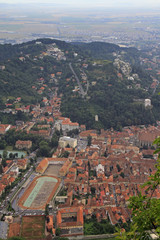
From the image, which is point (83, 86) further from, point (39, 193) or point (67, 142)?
point (39, 193)

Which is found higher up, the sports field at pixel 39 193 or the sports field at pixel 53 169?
the sports field at pixel 39 193

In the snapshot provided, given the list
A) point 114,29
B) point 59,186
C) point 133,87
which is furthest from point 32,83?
point 114,29

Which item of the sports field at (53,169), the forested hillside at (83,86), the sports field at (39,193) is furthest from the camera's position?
the forested hillside at (83,86)

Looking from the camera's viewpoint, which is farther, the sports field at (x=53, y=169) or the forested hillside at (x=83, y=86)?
the forested hillside at (x=83, y=86)

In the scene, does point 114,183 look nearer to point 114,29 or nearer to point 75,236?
point 75,236

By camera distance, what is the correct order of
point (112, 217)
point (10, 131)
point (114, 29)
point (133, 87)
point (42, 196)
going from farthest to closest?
point (114, 29)
point (133, 87)
point (10, 131)
point (42, 196)
point (112, 217)

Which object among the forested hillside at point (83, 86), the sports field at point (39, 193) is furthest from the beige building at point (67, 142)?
the sports field at point (39, 193)

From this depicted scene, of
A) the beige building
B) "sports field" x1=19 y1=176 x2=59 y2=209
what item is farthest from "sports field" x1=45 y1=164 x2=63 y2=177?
the beige building

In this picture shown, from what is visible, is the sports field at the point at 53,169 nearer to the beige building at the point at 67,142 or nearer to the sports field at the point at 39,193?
the sports field at the point at 39,193
